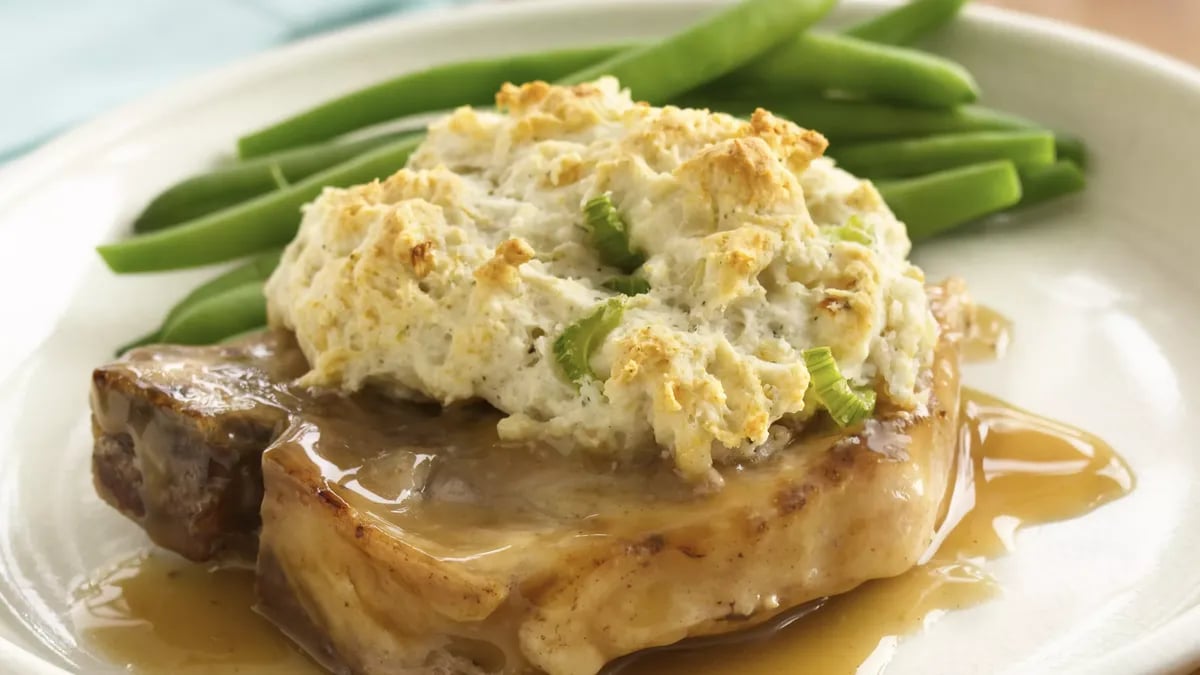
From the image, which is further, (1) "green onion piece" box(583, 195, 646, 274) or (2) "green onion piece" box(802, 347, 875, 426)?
(1) "green onion piece" box(583, 195, 646, 274)

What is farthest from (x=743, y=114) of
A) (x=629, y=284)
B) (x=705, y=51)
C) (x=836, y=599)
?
(x=836, y=599)

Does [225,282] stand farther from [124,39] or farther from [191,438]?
[124,39]

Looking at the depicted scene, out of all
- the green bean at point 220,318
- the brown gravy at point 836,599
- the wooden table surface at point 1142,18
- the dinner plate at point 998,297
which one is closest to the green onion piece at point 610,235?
the brown gravy at point 836,599

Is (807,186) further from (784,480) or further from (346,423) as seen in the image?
(346,423)

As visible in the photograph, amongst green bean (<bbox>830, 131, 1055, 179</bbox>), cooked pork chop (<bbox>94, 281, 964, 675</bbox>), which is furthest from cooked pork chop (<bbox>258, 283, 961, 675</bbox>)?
green bean (<bbox>830, 131, 1055, 179</bbox>)

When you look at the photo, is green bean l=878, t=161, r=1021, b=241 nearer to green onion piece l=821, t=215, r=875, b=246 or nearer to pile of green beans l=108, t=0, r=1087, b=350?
pile of green beans l=108, t=0, r=1087, b=350
